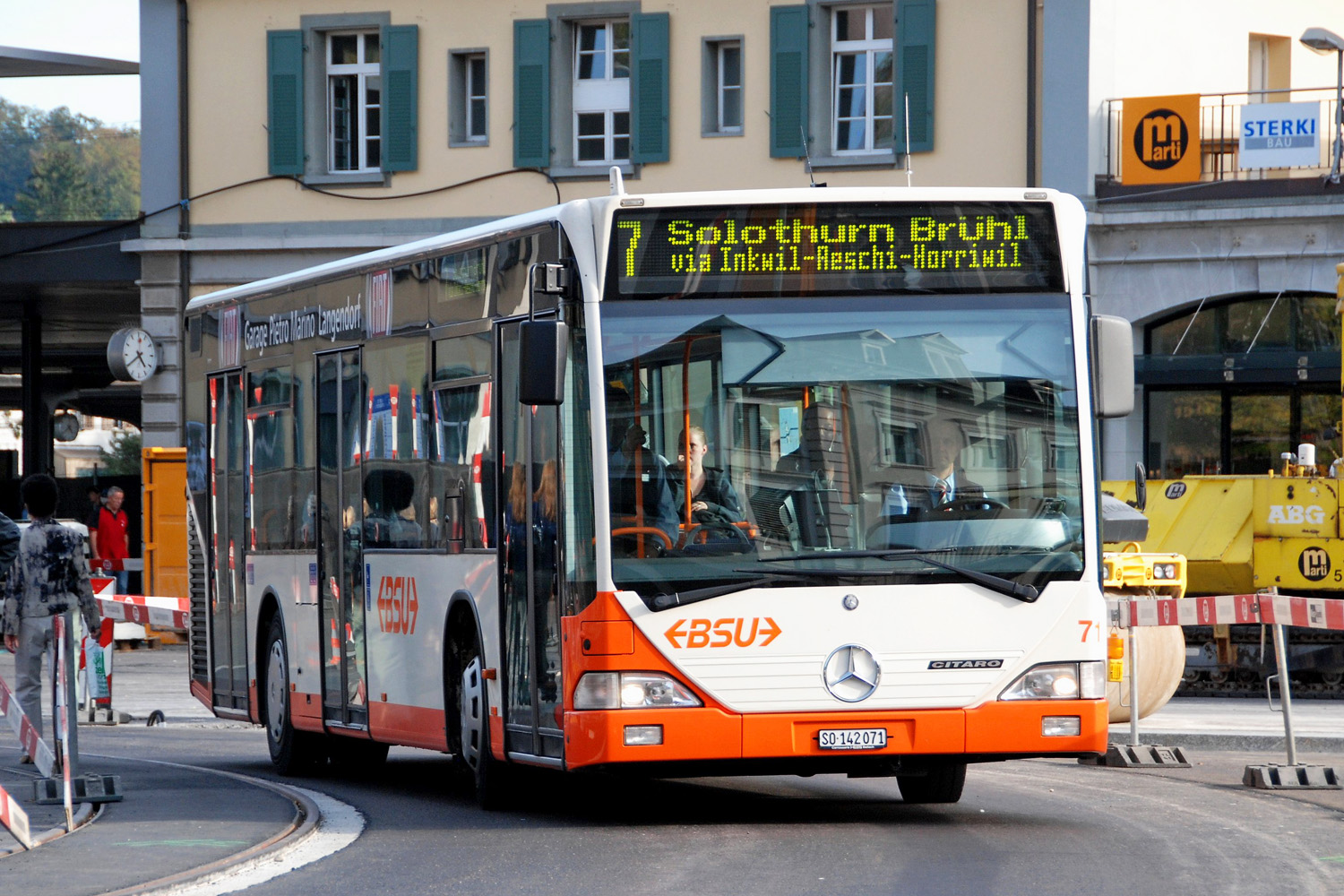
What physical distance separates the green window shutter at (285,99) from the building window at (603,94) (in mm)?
3616

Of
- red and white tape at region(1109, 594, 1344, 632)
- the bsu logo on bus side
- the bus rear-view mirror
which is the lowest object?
red and white tape at region(1109, 594, 1344, 632)

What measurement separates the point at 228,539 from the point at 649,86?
1433 centimetres

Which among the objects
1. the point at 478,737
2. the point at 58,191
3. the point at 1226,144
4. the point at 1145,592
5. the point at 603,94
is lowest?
the point at 478,737

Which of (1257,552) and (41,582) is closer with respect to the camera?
(41,582)

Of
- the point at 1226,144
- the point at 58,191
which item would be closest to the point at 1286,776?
the point at 1226,144

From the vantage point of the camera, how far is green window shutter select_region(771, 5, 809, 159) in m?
26.8

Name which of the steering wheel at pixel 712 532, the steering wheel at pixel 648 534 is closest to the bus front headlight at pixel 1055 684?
the steering wheel at pixel 712 532

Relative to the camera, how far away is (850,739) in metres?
9.28

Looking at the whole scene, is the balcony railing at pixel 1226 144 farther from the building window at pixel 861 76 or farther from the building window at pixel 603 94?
the building window at pixel 603 94

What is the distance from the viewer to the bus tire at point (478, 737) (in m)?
10.5

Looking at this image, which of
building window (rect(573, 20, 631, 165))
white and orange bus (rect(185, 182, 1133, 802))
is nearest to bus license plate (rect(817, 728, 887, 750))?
white and orange bus (rect(185, 182, 1133, 802))

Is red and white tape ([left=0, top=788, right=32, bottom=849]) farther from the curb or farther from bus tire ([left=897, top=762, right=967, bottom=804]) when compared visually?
bus tire ([left=897, top=762, right=967, bottom=804])

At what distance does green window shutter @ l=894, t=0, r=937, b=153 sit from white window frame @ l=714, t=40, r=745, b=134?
6.72 ft

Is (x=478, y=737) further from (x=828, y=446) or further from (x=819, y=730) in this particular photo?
(x=828, y=446)
